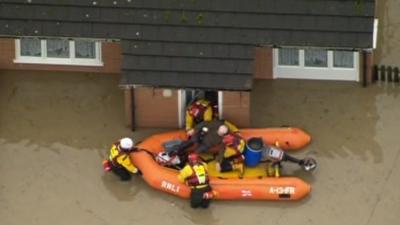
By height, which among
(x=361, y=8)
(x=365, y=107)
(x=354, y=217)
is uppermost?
(x=361, y=8)

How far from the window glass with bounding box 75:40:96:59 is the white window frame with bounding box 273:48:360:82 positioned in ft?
14.3

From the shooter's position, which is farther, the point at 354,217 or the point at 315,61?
the point at 315,61

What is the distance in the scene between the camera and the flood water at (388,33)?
26.5 m

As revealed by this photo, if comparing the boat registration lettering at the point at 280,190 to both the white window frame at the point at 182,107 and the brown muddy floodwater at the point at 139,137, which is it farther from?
the white window frame at the point at 182,107

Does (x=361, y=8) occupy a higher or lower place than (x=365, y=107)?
higher

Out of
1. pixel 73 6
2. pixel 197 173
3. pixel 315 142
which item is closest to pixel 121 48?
pixel 73 6

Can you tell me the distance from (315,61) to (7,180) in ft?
25.3

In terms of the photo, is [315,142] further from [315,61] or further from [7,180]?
[7,180]

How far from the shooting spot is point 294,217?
77.0 ft

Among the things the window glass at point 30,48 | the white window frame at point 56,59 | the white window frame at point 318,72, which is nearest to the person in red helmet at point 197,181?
the white window frame at point 318,72

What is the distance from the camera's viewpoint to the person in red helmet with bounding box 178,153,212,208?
2341cm

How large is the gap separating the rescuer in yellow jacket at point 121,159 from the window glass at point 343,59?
5.36 metres

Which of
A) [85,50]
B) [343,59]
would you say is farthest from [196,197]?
[343,59]

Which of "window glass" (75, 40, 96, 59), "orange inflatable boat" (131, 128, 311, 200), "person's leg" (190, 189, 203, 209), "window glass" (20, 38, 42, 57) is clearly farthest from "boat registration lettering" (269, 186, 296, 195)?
"window glass" (20, 38, 42, 57)
